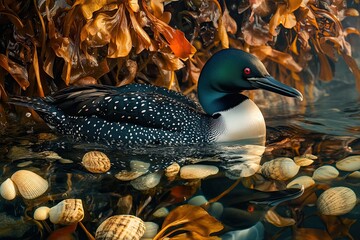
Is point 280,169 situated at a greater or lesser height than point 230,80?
lesser

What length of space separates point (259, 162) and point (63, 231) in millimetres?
863

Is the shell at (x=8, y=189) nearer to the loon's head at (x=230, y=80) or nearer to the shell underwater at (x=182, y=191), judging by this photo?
the shell underwater at (x=182, y=191)

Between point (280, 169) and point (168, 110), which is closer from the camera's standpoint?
point (280, 169)

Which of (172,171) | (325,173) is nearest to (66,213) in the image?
(172,171)

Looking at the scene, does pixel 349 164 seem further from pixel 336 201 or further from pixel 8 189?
pixel 8 189

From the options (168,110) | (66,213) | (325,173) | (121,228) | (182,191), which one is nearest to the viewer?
(121,228)

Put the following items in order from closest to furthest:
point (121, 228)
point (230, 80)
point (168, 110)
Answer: point (121, 228), point (168, 110), point (230, 80)

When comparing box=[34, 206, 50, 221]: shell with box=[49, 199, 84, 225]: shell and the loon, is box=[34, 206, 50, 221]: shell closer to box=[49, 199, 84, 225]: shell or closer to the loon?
box=[49, 199, 84, 225]: shell

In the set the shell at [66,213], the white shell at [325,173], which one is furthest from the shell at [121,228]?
the white shell at [325,173]

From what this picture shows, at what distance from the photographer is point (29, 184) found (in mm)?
2232

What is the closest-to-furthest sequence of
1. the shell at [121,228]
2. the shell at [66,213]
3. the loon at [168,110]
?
the shell at [121,228]
the shell at [66,213]
the loon at [168,110]

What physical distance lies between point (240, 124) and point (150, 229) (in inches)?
36.7

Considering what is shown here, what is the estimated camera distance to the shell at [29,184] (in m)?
2.20

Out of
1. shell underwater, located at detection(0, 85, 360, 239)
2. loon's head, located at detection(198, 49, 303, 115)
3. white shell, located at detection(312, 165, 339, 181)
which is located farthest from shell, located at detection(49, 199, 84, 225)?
loon's head, located at detection(198, 49, 303, 115)
